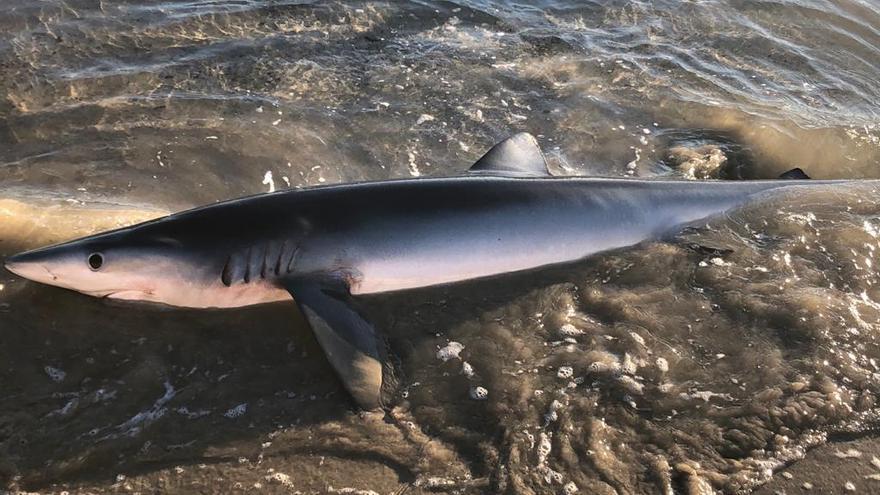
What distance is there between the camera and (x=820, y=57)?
8531 millimetres

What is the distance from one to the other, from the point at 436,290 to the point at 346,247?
0.63 meters

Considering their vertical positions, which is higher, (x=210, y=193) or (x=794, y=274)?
(x=794, y=274)

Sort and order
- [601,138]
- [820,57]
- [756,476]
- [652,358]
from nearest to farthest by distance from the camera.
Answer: [756,476], [652,358], [601,138], [820,57]

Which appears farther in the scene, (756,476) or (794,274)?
(794,274)

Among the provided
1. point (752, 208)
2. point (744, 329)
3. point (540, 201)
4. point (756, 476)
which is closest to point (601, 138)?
point (752, 208)

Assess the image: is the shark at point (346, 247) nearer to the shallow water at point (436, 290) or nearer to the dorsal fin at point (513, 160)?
the shallow water at point (436, 290)

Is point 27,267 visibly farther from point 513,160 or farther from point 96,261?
point 513,160

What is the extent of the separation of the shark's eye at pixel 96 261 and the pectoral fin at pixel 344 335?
976 millimetres

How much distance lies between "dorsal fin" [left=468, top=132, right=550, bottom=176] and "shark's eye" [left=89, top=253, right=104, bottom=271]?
8.01 ft

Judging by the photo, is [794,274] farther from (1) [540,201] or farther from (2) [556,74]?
(2) [556,74]

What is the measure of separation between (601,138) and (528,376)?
3.36 meters

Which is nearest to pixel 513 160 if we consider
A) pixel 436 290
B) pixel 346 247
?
pixel 436 290

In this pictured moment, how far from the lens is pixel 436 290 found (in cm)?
416

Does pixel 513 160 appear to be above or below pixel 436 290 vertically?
above
